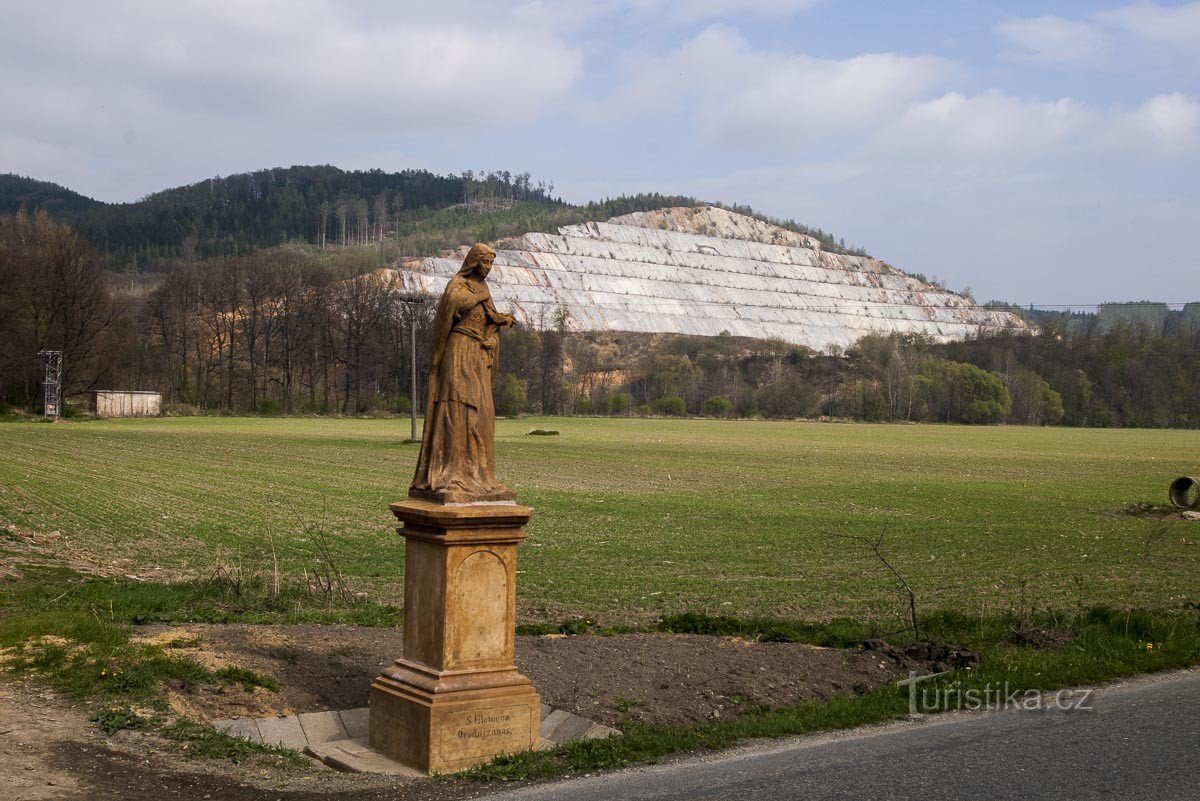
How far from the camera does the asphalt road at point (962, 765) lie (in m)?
6.32

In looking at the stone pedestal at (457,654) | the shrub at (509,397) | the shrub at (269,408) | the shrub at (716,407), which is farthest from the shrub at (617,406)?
the stone pedestal at (457,654)

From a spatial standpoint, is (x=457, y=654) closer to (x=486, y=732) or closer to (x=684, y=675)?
(x=486, y=732)

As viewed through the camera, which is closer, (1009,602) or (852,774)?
(852,774)

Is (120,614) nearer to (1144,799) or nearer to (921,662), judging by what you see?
(921,662)

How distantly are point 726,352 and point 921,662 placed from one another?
160980mm

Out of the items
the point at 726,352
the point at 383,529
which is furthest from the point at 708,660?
the point at 726,352

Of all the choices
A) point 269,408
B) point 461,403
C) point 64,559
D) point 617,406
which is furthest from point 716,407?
point 461,403

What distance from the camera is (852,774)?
6660 mm

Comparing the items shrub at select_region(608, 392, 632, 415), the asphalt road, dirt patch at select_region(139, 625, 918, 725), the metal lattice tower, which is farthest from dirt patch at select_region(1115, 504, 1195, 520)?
shrub at select_region(608, 392, 632, 415)

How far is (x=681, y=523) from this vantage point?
79.9ft

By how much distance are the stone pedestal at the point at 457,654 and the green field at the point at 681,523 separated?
5.09 meters

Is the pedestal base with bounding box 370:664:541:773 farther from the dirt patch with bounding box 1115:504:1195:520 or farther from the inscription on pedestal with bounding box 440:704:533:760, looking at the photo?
the dirt patch with bounding box 1115:504:1195:520

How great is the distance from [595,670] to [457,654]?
2.22 metres

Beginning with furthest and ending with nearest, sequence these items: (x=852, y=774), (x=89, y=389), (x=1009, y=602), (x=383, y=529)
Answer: (x=89, y=389), (x=383, y=529), (x=1009, y=602), (x=852, y=774)
